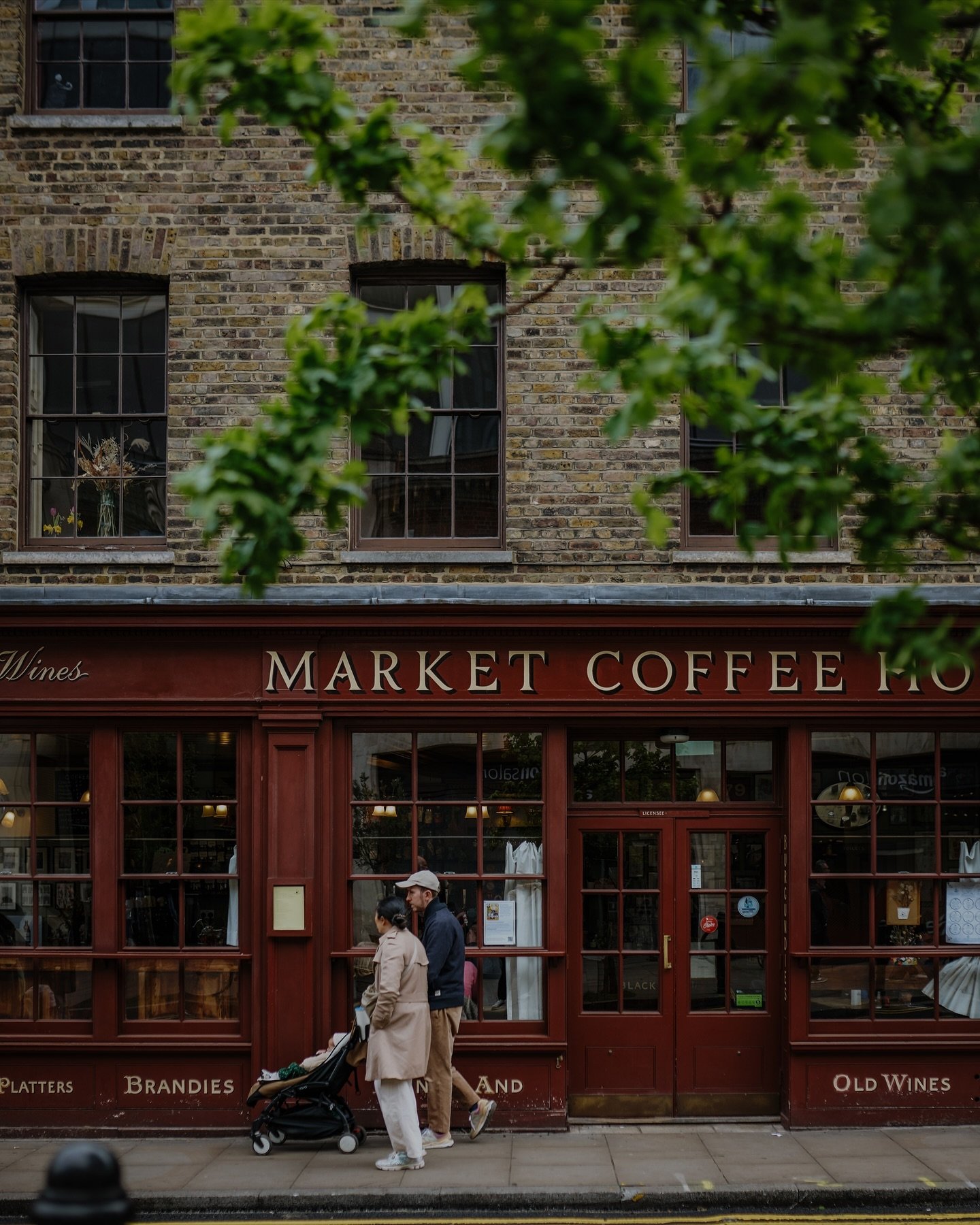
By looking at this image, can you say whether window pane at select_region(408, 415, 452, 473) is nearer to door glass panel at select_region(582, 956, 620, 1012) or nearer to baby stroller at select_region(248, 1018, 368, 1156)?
door glass panel at select_region(582, 956, 620, 1012)

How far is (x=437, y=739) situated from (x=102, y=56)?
6366 mm

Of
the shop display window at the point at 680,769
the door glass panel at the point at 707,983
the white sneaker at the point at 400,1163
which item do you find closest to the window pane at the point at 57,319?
the shop display window at the point at 680,769

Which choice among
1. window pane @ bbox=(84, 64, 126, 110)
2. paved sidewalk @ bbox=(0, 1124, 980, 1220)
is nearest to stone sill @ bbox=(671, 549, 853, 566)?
paved sidewalk @ bbox=(0, 1124, 980, 1220)

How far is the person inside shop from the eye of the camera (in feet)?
32.0

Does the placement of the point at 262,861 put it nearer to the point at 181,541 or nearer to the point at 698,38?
the point at 181,541

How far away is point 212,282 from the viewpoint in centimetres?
1082

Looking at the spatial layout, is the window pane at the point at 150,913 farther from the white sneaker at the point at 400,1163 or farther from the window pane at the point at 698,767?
the window pane at the point at 698,767

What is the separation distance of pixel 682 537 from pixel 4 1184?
22.5 ft

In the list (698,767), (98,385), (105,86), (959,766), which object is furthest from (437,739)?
(105,86)

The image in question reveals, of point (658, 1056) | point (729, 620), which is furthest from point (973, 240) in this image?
point (658, 1056)

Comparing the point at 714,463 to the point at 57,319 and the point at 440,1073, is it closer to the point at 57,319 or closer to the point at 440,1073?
the point at 440,1073

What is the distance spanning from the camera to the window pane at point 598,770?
10984 mm

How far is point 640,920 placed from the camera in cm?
1090

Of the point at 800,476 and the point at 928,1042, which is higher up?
the point at 800,476
